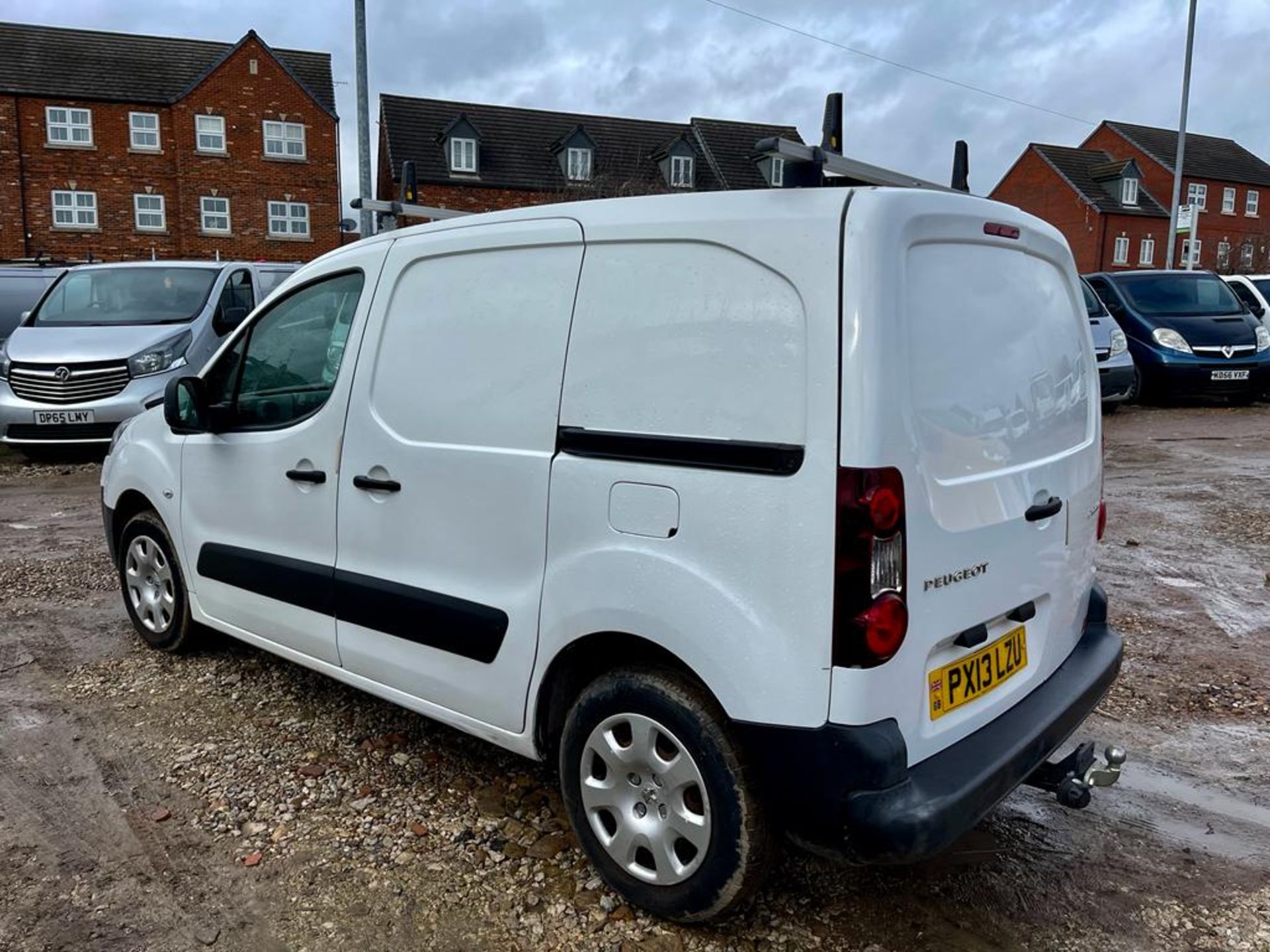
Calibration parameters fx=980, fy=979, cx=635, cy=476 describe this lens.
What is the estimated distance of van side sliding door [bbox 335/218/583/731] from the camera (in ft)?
9.15

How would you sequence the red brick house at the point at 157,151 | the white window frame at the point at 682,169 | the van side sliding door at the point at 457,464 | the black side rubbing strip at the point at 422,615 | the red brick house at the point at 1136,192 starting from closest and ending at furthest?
the van side sliding door at the point at 457,464
the black side rubbing strip at the point at 422,615
the red brick house at the point at 157,151
the white window frame at the point at 682,169
the red brick house at the point at 1136,192

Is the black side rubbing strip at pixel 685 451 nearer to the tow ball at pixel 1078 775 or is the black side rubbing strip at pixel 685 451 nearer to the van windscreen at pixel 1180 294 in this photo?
the tow ball at pixel 1078 775

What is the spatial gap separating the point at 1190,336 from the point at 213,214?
100ft

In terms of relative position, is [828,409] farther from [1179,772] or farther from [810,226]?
[1179,772]

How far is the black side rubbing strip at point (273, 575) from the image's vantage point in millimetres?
3488

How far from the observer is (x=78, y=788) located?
3.42m

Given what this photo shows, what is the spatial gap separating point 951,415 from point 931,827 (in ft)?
3.15

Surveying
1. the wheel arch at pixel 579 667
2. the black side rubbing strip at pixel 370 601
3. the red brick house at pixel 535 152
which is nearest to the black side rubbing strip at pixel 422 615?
the black side rubbing strip at pixel 370 601

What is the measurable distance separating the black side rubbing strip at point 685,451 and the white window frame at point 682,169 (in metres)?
36.8

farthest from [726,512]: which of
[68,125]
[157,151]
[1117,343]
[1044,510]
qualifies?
[68,125]

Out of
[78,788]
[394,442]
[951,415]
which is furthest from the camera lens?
[78,788]

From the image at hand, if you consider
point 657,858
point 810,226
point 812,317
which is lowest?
point 657,858

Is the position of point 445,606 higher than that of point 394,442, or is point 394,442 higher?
point 394,442

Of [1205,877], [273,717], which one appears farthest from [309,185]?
[1205,877]
